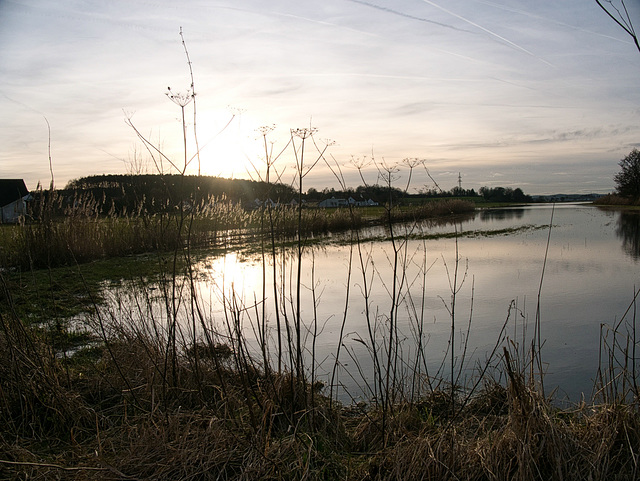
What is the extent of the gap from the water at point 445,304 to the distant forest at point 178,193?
1.48 feet

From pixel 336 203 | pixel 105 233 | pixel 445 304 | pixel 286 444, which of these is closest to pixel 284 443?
pixel 286 444

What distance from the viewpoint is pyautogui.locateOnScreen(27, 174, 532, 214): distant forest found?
291 cm

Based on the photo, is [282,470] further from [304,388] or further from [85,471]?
[85,471]

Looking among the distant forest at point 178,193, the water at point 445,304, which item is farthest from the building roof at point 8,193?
the water at point 445,304

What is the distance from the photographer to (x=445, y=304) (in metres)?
5.21

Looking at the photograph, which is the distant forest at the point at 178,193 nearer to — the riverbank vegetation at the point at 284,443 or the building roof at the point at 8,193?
the riverbank vegetation at the point at 284,443

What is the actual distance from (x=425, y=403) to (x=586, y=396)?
4.30 feet

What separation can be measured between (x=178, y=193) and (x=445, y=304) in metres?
3.25

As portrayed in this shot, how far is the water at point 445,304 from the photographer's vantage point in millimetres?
3912

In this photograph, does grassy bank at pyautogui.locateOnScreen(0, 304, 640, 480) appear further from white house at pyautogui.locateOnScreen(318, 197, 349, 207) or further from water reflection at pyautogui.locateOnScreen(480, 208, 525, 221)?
water reflection at pyautogui.locateOnScreen(480, 208, 525, 221)

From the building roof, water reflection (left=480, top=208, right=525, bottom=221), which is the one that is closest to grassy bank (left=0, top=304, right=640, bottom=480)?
water reflection (left=480, top=208, right=525, bottom=221)

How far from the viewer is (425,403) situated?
11.3 ft

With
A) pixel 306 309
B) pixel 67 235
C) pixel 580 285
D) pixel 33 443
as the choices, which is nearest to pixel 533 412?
pixel 33 443

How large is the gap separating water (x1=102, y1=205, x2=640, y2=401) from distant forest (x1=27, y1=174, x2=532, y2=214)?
451 millimetres
